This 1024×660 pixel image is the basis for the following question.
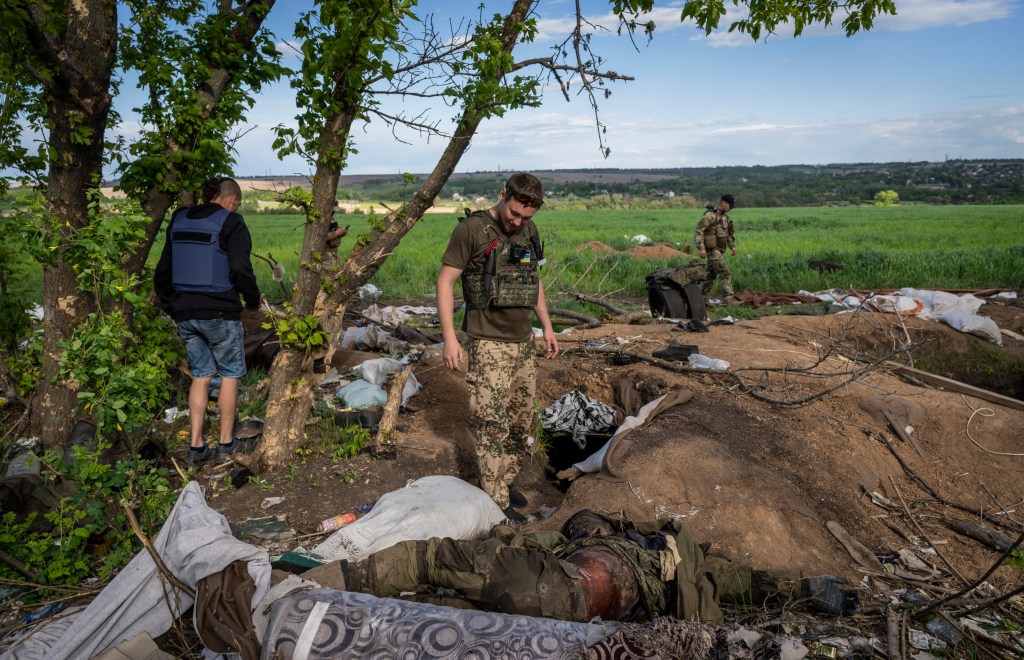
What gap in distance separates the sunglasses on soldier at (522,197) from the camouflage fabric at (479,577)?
72.1 inches

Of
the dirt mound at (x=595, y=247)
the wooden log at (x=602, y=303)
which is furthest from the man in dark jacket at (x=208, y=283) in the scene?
the dirt mound at (x=595, y=247)

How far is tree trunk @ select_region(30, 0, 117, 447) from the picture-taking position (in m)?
4.05

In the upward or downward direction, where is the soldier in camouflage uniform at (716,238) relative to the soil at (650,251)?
upward

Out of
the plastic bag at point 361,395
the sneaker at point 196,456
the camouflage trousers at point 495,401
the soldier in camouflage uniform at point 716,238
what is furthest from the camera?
the soldier in camouflage uniform at point 716,238

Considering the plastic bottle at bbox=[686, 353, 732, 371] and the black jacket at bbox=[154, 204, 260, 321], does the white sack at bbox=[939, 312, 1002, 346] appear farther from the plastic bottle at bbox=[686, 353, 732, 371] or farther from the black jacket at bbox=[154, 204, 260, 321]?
the black jacket at bbox=[154, 204, 260, 321]

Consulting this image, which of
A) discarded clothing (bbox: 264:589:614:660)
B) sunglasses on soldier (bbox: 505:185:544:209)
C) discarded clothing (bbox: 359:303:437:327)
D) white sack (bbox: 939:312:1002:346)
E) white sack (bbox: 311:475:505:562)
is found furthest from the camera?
discarded clothing (bbox: 359:303:437:327)

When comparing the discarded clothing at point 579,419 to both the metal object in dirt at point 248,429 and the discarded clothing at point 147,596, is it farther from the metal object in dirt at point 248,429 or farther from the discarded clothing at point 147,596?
the discarded clothing at point 147,596

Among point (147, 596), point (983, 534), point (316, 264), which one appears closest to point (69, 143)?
point (316, 264)

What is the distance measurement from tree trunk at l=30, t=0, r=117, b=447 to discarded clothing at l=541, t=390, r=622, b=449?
340 cm

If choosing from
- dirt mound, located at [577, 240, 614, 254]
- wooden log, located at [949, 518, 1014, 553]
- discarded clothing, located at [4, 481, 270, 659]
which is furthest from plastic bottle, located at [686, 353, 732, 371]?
dirt mound, located at [577, 240, 614, 254]

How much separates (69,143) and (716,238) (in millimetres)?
9200

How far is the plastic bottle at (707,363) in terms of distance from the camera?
19.0ft

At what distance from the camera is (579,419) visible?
208 inches

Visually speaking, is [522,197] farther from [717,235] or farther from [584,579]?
[717,235]
